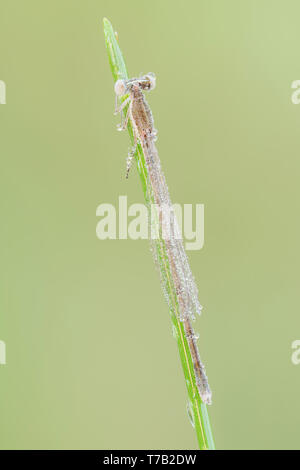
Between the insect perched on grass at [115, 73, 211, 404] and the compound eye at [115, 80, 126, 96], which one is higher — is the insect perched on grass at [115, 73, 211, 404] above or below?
below

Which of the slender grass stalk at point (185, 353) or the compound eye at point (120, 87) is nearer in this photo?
the slender grass stalk at point (185, 353)

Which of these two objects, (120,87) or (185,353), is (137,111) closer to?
(120,87)

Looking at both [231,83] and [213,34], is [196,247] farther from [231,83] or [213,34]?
[213,34]

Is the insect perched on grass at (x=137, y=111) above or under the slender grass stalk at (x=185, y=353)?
above

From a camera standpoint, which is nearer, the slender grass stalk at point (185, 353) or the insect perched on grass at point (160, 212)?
the slender grass stalk at point (185, 353)

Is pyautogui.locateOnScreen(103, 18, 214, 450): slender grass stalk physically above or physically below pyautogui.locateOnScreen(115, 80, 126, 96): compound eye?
below

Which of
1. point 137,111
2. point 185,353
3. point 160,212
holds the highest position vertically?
point 137,111

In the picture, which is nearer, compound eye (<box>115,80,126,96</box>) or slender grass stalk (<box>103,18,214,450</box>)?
slender grass stalk (<box>103,18,214,450</box>)

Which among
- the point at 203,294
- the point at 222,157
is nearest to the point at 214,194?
the point at 222,157

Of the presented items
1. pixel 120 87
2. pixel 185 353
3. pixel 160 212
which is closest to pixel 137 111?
pixel 120 87

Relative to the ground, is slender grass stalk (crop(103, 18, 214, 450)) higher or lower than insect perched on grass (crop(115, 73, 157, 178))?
lower

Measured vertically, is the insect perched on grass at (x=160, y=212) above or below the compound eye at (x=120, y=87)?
below
